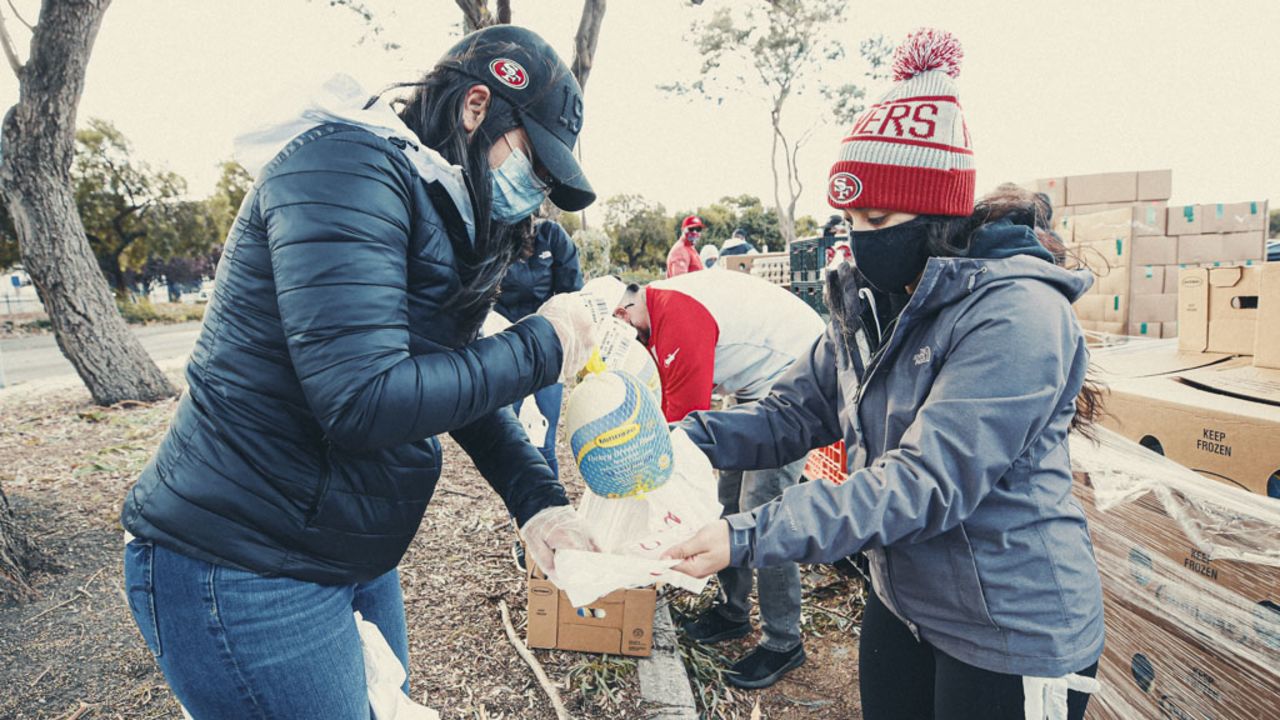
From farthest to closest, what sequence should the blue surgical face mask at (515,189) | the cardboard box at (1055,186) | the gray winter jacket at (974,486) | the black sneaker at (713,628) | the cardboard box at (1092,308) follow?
the cardboard box at (1055,186), the cardboard box at (1092,308), the black sneaker at (713,628), the blue surgical face mask at (515,189), the gray winter jacket at (974,486)

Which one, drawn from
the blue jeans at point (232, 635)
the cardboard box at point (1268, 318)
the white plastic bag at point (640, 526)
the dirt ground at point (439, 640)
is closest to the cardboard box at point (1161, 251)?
the cardboard box at point (1268, 318)

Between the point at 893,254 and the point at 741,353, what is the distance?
145 centimetres

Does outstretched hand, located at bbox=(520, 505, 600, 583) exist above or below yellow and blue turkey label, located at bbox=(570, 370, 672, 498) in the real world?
A: below

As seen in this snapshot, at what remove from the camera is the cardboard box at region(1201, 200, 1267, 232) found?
548cm

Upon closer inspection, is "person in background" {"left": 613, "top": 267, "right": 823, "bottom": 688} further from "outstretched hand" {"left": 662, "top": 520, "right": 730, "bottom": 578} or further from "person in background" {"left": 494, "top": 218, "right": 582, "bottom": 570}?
"outstretched hand" {"left": 662, "top": 520, "right": 730, "bottom": 578}

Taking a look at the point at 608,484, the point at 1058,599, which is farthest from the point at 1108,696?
the point at 608,484

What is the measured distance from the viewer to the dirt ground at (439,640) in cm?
249

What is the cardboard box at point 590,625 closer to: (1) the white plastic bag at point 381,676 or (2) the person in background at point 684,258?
(1) the white plastic bag at point 381,676

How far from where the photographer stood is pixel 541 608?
2.92 m

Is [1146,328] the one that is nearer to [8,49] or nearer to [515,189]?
[515,189]

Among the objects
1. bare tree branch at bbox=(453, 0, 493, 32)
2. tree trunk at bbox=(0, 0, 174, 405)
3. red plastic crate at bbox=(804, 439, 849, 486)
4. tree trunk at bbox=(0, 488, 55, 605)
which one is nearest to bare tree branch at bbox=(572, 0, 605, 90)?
bare tree branch at bbox=(453, 0, 493, 32)

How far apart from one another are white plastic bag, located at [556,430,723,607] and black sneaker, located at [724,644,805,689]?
152 cm

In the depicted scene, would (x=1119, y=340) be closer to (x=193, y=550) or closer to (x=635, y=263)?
(x=193, y=550)

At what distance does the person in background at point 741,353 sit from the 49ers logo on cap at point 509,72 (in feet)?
5.22
